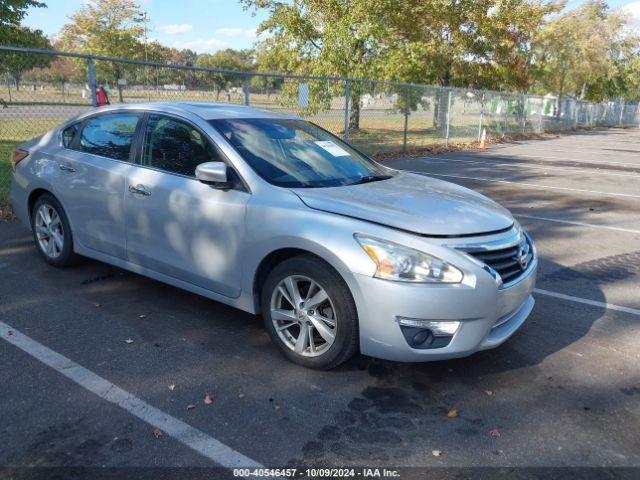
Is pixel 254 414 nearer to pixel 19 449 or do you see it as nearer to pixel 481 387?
pixel 19 449

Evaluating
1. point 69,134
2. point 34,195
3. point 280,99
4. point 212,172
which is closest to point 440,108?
point 280,99

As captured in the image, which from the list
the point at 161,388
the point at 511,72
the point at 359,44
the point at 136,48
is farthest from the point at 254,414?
the point at 136,48

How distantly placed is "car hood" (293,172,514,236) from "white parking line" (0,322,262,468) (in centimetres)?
146

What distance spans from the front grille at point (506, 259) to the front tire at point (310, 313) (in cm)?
80

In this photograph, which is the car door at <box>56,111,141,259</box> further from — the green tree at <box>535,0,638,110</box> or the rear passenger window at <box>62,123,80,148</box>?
the green tree at <box>535,0,638,110</box>

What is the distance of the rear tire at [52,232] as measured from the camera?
16.3ft

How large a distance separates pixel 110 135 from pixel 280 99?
31.1ft

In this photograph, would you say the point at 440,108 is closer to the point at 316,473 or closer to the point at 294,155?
the point at 294,155

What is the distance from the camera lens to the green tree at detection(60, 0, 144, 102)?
136 ft

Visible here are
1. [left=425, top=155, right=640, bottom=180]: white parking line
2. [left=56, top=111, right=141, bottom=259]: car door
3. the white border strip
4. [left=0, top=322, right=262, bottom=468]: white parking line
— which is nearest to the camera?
[left=0, top=322, right=262, bottom=468]: white parking line

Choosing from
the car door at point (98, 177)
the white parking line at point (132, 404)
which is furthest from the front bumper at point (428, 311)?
the car door at point (98, 177)

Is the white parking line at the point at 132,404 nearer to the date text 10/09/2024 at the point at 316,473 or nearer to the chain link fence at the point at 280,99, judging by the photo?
the date text 10/09/2024 at the point at 316,473

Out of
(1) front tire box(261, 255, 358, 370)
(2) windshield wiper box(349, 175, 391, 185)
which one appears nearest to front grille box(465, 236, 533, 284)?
(1) front tire box(261, 255, 358, 370)

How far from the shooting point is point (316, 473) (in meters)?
2.52
